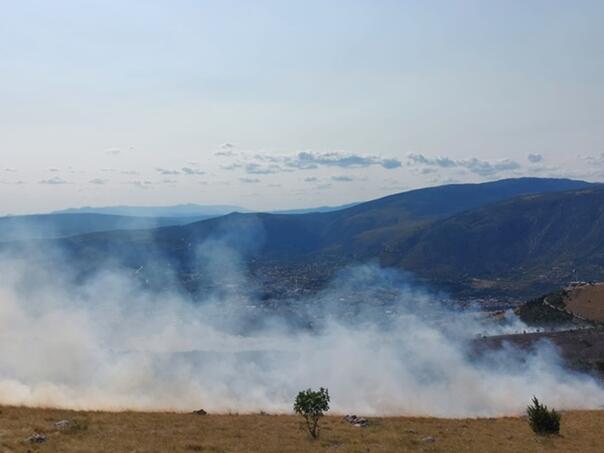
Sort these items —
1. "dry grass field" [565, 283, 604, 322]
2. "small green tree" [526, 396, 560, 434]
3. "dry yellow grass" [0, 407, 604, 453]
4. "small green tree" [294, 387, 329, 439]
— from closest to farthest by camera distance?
1. "dry yellow grass" [0, 407, 604, 453]
2. "small green tree" [294, 387, 329, 439]
3. "small green tree" [526, 396, 560, 434]
4. "dry grass field" [565, 283, 604, 322]

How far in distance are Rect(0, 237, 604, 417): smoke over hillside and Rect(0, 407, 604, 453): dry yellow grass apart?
1687 centimetres

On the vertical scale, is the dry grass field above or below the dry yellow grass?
below

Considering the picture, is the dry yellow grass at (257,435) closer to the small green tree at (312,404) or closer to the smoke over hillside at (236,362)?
the small green tree at (312,404)

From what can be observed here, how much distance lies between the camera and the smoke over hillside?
72.1m

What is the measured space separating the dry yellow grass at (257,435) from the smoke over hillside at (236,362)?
55.4ft

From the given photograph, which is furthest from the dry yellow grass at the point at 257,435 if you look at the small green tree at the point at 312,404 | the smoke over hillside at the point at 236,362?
the smoke over hillside at the point at 236,362

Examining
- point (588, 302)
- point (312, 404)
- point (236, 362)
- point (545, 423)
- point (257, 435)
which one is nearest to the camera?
point (257, 435)

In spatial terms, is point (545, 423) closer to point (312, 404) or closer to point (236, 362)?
point (312, 404)

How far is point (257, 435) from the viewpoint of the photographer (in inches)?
1527

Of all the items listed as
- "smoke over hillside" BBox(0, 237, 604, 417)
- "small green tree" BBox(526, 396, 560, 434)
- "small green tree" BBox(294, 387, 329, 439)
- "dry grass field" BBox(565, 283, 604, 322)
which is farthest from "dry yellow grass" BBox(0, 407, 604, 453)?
"dry grass field" BBox(565, 283, 604, 322)

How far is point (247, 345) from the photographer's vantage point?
458 feet

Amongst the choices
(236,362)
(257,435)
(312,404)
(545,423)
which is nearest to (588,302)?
(236,362)

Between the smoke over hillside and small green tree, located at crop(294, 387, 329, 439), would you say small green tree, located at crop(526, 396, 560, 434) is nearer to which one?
small green tree, located at crop(294, 387, 329, 439)

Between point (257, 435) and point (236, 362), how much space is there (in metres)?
75.2
